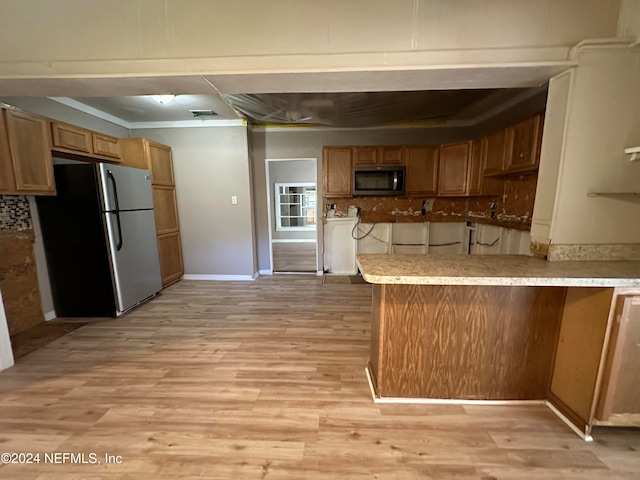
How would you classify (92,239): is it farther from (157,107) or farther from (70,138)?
(157,107)

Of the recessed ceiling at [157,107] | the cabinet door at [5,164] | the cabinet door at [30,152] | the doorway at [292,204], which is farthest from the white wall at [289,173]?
the cabinet door at [5,164]

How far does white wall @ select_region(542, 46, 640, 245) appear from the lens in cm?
Result: 152

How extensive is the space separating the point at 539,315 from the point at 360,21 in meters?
2.00

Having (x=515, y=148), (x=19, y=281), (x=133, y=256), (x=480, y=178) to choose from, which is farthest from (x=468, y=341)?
(x=19, y=281)

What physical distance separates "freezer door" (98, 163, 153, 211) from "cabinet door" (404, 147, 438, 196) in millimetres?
3615

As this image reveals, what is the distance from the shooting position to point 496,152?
3.17 m

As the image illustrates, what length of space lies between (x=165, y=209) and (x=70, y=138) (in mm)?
1370

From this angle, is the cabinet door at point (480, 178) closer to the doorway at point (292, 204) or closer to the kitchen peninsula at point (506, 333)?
the kitchen peninsula at point (506, 333)

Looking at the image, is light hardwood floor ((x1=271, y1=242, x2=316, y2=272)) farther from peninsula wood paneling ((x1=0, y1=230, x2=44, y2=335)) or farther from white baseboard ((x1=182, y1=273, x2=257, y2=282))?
peninsula wood paneling ((x1=0, y1=230, x2=44, y2=335))

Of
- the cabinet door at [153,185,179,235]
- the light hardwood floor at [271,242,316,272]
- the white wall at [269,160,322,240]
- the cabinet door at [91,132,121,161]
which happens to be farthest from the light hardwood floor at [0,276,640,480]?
the white wall at [269,160,322,240]

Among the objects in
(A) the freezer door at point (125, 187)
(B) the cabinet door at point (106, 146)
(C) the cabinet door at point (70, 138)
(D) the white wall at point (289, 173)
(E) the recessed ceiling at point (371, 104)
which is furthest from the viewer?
(D) the white wall at point (289, 173)

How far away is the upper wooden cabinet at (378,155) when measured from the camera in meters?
4.06

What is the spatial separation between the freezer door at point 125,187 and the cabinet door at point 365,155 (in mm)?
2878

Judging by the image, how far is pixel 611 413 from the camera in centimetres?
142
